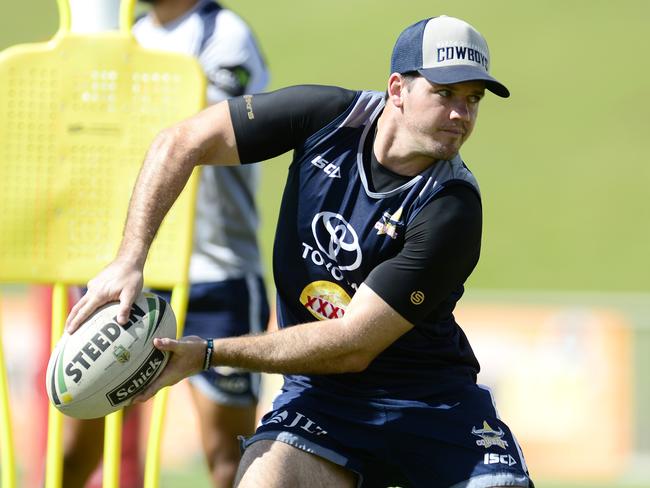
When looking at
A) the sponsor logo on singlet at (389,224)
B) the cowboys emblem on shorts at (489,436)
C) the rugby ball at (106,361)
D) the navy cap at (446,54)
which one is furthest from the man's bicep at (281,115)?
the cowboys emblem on shorts at (489,436)

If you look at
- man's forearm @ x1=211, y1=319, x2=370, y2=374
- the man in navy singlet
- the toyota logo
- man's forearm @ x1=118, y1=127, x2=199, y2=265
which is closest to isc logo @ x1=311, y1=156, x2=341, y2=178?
the man in navy singlet

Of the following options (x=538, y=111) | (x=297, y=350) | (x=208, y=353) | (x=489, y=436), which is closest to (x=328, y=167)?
(x=297, y=350)

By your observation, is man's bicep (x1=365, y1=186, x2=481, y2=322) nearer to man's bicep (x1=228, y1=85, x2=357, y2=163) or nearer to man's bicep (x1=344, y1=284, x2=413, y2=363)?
man's bicep (x1=344, y1=284, x2=413, y2=363)

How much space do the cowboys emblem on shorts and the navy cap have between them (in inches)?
44.8

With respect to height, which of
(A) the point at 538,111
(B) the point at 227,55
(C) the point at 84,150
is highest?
(A) the point at 538,111

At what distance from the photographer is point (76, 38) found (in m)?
4.94

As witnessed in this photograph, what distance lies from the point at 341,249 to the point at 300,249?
16 cm

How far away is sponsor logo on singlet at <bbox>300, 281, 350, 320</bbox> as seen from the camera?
4.38 meters

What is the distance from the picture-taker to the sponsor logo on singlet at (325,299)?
438 cm

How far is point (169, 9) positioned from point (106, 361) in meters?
2.44

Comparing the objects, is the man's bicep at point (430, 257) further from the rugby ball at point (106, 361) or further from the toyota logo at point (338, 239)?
the rugby ball at point (106, 361)

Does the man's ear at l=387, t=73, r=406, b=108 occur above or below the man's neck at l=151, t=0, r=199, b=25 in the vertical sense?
below

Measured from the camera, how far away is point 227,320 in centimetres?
598

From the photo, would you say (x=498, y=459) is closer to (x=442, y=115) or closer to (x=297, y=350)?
(x=297, y=350)
